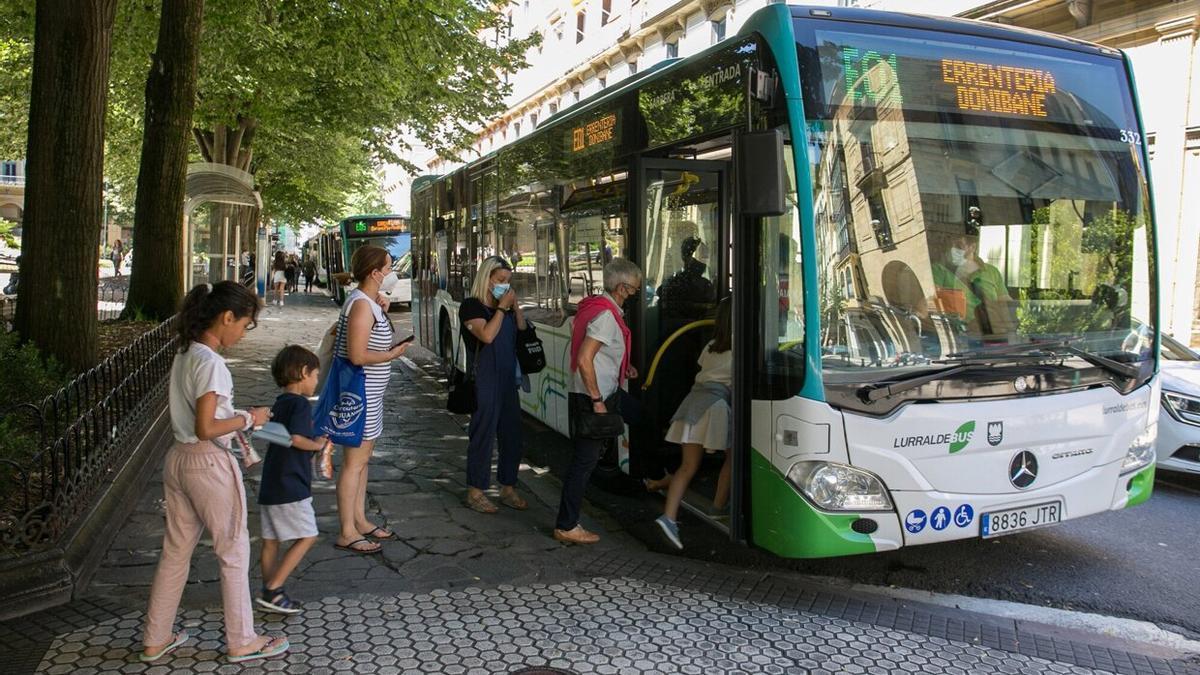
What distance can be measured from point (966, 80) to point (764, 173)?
1.28m

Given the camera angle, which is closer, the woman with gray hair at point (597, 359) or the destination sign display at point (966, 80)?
the destination sign display at point (966, 80)

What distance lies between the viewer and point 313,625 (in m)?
4.33

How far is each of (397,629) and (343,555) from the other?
115 centimetres

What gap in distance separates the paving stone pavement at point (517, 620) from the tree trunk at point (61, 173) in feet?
9.10

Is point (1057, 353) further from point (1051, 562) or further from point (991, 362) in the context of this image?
point (1051, 562)

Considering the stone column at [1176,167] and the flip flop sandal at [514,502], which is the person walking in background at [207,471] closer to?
the flip flop sandal at [514,502]

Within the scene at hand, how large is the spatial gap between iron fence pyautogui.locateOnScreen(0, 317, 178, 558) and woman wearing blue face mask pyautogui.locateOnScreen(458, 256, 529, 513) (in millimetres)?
2208

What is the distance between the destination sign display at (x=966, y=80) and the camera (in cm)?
457

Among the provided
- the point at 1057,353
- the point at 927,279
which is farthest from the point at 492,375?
the point at 1057,353

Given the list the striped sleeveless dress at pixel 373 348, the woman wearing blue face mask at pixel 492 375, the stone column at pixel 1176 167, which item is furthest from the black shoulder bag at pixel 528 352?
the stone column at pixel 1176 167

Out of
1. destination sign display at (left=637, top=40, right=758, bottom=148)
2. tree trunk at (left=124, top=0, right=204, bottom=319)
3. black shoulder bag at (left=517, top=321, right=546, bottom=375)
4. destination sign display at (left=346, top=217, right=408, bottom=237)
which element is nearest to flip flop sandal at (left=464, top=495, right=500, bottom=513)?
black shoulder bag at (left=517, top=321, right=546, bottom=375)

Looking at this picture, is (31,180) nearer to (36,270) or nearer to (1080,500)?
(36,270)

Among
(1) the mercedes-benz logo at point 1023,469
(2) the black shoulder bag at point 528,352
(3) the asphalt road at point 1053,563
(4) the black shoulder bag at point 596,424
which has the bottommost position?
(3) the asphalt road at point 1053,563

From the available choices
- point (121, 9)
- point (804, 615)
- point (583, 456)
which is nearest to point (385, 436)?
point (583, 456)
